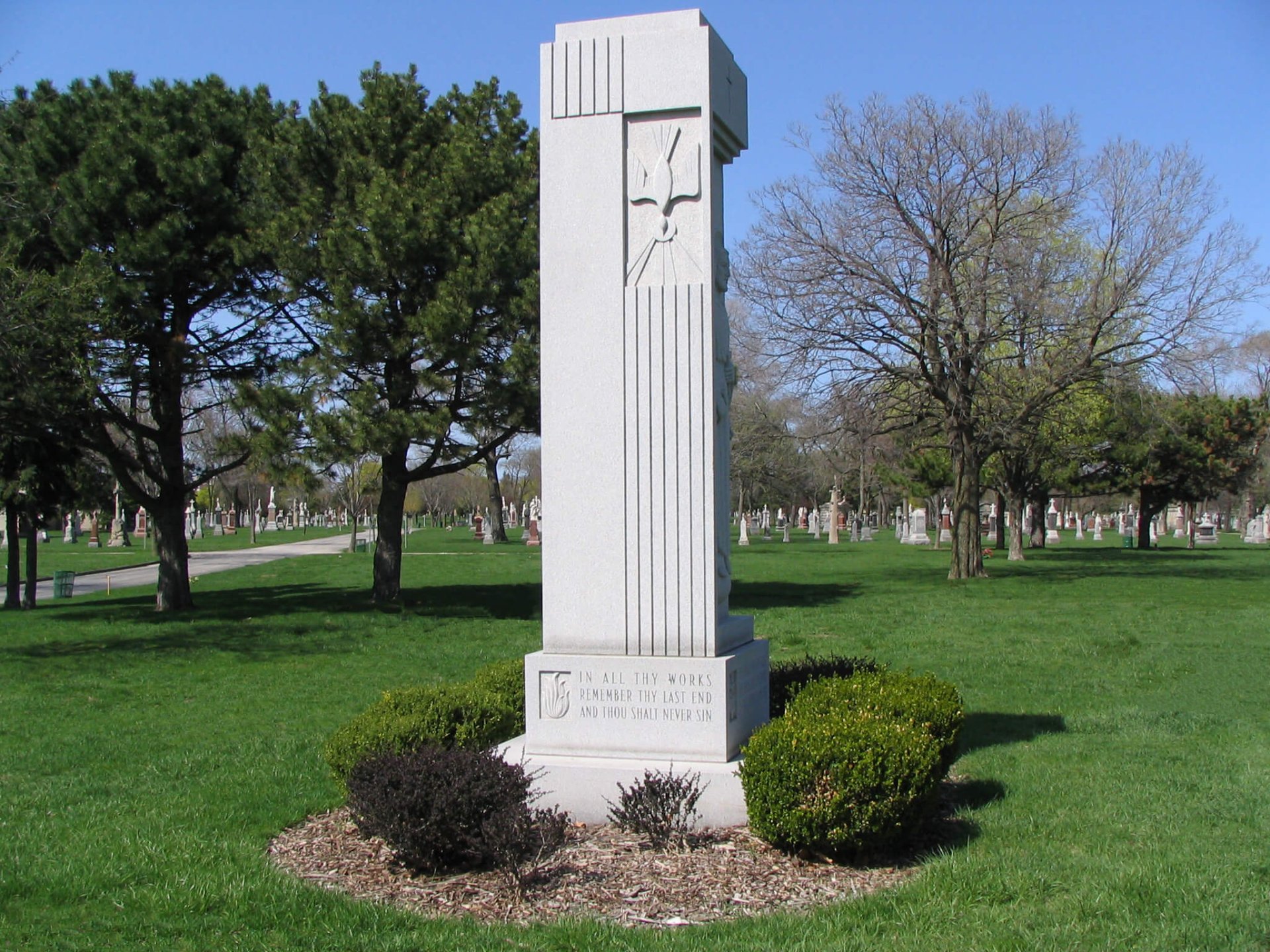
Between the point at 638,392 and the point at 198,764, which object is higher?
the point at 638,392

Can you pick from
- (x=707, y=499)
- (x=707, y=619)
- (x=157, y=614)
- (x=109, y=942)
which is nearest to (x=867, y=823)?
(x=707, y=619)

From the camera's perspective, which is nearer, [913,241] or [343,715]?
[343,715]

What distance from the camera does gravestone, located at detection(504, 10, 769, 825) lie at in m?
6.49

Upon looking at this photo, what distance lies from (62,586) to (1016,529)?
90.8 feet

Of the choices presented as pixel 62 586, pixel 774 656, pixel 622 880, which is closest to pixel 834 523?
pixel 62 586

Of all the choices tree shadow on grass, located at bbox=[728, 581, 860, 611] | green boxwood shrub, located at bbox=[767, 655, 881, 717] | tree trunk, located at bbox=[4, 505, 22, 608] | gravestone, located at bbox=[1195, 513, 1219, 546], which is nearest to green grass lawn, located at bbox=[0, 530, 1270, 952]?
tree shadow on grass, located at bbox=[728, 581, 860, 611]

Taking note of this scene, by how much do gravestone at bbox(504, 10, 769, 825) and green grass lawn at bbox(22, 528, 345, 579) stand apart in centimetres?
3045

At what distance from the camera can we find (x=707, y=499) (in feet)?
21.3

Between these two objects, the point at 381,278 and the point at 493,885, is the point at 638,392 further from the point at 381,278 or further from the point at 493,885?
the point at 381,278

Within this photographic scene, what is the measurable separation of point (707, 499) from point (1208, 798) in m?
3.47

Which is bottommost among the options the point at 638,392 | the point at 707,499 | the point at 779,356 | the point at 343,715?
the point at 343,715

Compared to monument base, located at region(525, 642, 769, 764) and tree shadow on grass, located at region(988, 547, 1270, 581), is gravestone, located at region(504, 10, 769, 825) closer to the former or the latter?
monument base, located at region(525, 642, 769, 764)

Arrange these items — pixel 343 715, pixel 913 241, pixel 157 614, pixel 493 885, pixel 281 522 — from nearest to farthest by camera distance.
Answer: pixel 493 885
pixel 343 715
pixel 157 614
pixel 913 241
pixel 281 522

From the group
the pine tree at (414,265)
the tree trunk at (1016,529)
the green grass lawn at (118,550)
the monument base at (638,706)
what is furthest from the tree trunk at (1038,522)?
the monument base at (638,706)
